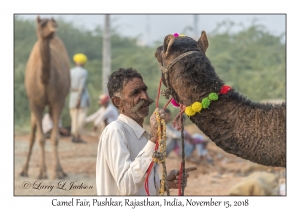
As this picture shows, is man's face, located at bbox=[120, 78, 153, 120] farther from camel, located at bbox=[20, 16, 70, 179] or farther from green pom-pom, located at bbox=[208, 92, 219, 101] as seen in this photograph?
camel, located at bbox=[20, 16, 70, 179]

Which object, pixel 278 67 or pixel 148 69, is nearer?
pixel 278 67

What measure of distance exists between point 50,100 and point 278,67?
8539 mm

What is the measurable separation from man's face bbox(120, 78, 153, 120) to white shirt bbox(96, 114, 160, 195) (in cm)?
6

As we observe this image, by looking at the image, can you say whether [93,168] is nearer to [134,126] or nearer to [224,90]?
[134,126]

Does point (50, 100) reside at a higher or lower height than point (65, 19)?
lower

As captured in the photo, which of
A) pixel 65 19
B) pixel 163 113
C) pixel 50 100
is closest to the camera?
pixel 163 113

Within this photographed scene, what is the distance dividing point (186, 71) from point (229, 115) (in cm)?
44

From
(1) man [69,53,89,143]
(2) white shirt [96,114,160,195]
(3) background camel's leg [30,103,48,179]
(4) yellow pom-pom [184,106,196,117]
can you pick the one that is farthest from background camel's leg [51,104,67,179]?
(4) yellow pom-pom [184,106,196,117]

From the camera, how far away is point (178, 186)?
4.98 metres

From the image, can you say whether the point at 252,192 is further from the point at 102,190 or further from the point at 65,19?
the point at 65,19

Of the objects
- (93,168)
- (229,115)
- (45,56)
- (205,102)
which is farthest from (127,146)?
(93,168)

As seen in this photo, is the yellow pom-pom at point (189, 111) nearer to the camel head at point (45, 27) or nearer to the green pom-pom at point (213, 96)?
the green pom-pom at point (213, 96)

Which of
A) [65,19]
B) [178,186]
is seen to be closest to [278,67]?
[65,19]

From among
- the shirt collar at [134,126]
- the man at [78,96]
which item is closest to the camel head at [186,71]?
the shirt collar at [134,126]
